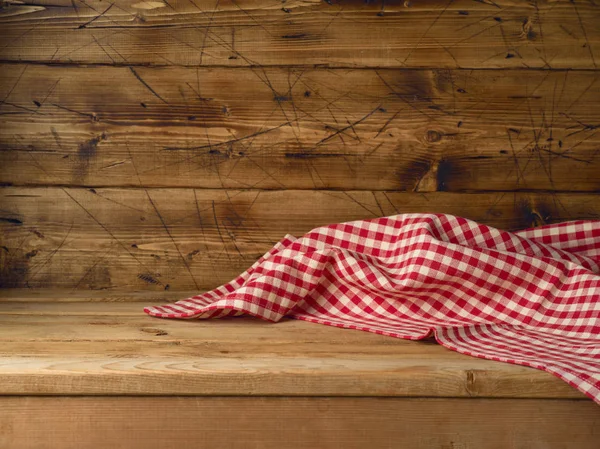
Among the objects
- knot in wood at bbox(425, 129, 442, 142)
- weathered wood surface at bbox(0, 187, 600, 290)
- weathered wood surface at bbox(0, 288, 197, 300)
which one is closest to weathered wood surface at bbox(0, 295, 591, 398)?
weathered wood surface at bbox(0, 288, 197, 300)

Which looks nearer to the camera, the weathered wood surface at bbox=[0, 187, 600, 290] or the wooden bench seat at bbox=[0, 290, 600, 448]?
the wooden bench seat at bbox=[0, 290, 600, 448]

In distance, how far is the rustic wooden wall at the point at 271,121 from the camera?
1337 millimetres

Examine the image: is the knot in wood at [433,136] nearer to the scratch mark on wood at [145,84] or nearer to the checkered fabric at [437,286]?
the checkered fabric at [437,286]

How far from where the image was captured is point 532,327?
1.01 meters

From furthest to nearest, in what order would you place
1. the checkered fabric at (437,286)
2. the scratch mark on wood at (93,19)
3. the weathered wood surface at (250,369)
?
the scratch mark on wood at (93,19), the checkered fabric at (437,286), the weathered wood surface at (250,369)

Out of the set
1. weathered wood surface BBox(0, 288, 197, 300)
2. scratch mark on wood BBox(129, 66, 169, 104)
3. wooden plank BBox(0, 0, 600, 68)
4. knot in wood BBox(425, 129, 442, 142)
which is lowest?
weathered wood surface BBox(0, 288, 197, 300)

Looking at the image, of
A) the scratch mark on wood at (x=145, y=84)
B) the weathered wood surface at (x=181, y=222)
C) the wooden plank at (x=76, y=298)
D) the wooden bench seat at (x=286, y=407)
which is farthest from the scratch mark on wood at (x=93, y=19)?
the wooden bench seat at (x=286, y=407)

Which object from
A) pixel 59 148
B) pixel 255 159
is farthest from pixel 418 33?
pixel 59 148

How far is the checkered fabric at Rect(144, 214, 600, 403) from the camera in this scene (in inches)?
39.1

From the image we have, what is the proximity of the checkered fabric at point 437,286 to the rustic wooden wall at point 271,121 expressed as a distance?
171 millimetres

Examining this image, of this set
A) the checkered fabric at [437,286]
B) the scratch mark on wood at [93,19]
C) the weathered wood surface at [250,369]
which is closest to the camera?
the weathered wood surface at [250,369]

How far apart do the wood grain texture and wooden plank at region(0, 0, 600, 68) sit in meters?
0.78

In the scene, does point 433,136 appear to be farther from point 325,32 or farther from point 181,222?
point 181,222

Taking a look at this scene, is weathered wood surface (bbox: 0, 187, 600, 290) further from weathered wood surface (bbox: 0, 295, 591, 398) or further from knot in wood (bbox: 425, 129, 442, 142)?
weathered wood surface (bbox: 0, 295, 591, 398)
